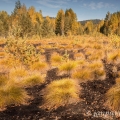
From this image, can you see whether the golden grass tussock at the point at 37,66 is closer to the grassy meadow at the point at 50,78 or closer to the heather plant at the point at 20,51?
the grassy meadow at the point at 50,78

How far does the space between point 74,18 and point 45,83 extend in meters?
58.7

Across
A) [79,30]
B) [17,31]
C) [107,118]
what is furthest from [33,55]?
[79,30]

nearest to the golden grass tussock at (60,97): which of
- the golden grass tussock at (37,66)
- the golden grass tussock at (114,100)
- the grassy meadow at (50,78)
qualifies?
the grassy meadow at (50,78)

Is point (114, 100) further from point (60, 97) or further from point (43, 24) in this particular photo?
point (43, 24)

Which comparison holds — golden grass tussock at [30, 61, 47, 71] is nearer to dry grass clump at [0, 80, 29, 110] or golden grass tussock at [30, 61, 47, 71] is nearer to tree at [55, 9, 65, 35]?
dry grass clump at [0, 80, 29, 110]

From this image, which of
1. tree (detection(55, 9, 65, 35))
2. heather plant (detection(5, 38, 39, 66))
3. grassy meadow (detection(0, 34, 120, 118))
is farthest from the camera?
tree (detection(55, 9, 65, 35))

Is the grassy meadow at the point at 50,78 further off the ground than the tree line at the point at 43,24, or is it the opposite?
the tree line at the point at 43,24

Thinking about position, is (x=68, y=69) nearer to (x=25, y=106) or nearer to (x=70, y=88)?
(x=70, y=88)

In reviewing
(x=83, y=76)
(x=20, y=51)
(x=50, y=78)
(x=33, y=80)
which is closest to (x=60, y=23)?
(x=20, y=51)

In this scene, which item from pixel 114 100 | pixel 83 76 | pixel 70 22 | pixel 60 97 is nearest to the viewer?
pixel 114 100

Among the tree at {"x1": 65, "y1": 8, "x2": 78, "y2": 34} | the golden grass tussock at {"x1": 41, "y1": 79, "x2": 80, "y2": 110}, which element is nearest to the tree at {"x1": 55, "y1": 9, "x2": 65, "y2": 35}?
the tree at {"x1": 65, "y1": 8, "x2": 78, "y2": 34}

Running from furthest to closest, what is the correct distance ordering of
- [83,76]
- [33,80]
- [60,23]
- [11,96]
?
1. [60,23]
2. [83,76]
3. [33,80]
4. [11,96]

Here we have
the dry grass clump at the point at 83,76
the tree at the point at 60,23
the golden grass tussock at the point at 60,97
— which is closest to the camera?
the golden grass tussock at the point at 60,97

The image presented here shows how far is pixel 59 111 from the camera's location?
676cm
